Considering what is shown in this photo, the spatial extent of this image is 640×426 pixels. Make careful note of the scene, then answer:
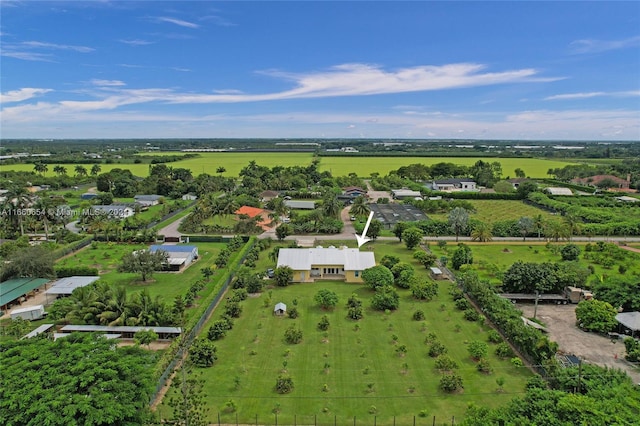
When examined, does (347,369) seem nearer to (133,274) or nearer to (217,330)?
(217,330)

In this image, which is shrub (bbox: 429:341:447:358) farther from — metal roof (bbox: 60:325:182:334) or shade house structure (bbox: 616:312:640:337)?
metal roof (bbox: 60:325:182:334)

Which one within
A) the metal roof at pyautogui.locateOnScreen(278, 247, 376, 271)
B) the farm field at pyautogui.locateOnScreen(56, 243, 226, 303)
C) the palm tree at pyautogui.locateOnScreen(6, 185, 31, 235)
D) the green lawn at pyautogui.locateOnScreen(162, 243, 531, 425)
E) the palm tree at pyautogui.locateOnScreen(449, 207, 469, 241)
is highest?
the palm tree at pyautogui.locateOnScreen(6, 185, 31, 235)

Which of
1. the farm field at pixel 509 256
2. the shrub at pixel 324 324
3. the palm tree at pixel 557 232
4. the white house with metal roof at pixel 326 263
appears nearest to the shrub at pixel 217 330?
the shrub at pixel 324 324

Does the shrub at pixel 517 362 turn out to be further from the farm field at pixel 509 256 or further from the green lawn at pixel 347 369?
the farm field at pixel 509 256

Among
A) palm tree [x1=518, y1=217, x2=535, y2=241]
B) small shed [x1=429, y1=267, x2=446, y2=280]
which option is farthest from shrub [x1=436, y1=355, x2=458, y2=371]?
palm tree [x1=518, y1=217, x2=535, y2=241]

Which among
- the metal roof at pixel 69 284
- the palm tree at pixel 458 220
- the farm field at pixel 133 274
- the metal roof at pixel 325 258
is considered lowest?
the farm field at pixel 133 274

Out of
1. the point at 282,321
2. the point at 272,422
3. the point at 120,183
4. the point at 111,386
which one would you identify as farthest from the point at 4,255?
the point at 120,183
